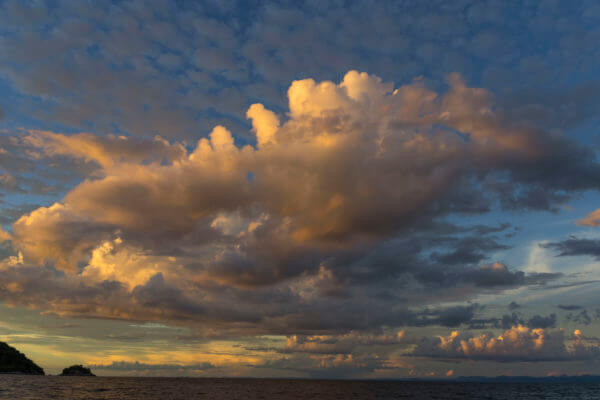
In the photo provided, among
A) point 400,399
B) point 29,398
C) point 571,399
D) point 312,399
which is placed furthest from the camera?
point 571,399

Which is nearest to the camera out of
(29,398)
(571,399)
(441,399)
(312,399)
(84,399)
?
(29,398)

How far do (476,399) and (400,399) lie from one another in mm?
41513

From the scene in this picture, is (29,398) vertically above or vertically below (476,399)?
above

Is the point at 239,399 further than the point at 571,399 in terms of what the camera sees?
No

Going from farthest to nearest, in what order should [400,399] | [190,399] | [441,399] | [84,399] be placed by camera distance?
[441,399] → [400,399] → [190,399] → [84,399]

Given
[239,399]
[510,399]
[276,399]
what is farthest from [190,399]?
[510,399]

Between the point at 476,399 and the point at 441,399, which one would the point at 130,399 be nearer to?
the point at 441,399

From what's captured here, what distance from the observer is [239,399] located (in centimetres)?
15050

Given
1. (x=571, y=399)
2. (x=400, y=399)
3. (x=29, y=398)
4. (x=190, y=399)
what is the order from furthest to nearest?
(x=571, y=399), (x=400, y=399), (x=190, y=399), (x=29, y=398)

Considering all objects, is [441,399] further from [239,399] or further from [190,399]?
[190,399]

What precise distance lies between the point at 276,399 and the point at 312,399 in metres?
12.9

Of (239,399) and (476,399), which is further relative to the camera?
(476,399)

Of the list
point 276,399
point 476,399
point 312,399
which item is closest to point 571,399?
point 476,399

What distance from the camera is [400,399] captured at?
168250 mm
